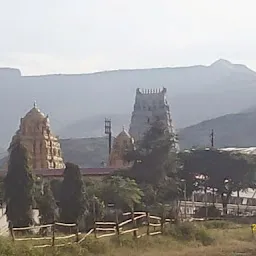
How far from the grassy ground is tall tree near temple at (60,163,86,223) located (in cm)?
861

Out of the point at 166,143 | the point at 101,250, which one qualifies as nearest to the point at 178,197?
the point at 166,143

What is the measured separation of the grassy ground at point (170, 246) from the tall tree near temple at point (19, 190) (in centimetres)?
1011

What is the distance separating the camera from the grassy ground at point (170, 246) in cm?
1916

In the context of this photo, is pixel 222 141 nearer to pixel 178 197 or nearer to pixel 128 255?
pixel 178 197

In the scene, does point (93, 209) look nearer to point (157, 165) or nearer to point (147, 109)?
point (157, 165)

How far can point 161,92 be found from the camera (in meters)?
99.6

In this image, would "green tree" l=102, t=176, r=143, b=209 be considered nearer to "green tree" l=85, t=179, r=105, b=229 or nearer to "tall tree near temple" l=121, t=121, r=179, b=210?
"green tree" l=85, t=179, r=105, b=229

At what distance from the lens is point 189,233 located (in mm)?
27781

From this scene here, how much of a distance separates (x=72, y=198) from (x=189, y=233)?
33.6 feet

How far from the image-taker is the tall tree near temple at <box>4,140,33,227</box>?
35.6 metres

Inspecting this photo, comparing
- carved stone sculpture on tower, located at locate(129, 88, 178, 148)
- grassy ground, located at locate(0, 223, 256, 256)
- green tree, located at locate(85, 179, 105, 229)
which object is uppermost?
carved stone sculpture on tower, located at locate(129, 88, 178, 148)

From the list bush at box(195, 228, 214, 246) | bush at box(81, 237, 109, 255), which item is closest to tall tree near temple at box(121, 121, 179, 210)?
bush at box(195, 228, 214, 246)

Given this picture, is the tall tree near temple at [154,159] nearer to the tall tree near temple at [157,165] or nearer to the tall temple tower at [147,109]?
the tall tree near temple at [157,165]

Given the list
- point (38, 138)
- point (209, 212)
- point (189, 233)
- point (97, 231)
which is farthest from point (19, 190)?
point (38, 138)
